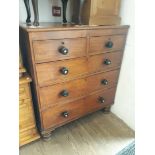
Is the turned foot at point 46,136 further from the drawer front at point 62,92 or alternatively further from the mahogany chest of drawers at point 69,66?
the drawer front at point 62,92

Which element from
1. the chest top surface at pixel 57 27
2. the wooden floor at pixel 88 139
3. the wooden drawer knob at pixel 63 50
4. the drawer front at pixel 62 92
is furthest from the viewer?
the wooden floor at pixel 88 139

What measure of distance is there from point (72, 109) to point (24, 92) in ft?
1.44

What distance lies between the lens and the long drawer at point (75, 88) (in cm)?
123

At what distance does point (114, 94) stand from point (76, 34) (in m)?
0.82

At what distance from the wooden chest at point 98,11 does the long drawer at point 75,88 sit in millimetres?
446

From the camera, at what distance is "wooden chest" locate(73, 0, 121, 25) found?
1254 mm

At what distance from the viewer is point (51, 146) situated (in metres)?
1.38

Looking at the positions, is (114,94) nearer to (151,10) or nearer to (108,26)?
(108,26)

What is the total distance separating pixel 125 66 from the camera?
60.6 inches

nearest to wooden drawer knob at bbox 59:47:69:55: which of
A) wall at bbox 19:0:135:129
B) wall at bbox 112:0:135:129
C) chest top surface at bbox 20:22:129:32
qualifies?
chest top surface at bbox 20:22:129:32

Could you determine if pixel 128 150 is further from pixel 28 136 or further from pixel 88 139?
pixel 28 136

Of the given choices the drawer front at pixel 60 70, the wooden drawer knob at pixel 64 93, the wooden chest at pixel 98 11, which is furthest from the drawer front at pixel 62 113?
the wooden chest at pixel 98 11

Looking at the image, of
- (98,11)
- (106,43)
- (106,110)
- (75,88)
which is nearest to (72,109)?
(75,88)
